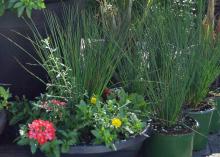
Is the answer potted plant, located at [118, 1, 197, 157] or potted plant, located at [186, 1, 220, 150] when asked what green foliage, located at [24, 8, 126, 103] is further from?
potted plant, located at [186, 1, 220, 150]

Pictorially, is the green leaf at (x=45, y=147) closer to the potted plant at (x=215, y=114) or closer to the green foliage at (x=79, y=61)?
the green foliage at (x=79, y=61)

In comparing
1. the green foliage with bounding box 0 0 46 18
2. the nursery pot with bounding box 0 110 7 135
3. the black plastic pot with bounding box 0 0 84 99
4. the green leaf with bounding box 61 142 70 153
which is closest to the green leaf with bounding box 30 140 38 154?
the green leaf with bounding box 61 142 70 153

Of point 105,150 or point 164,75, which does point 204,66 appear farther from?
point 105,150

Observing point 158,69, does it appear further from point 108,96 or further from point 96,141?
point 96,141

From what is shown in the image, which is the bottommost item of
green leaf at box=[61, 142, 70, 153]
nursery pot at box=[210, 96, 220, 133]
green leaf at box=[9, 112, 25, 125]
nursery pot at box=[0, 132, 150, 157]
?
nursery pot at box=[210, 96, 220, 133]

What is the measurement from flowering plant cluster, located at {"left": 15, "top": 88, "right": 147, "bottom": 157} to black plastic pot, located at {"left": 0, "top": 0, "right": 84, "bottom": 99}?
38 cm

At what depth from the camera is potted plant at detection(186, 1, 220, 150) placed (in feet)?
12.0

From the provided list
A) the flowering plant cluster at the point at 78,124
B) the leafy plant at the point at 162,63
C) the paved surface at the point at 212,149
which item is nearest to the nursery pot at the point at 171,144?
the leafy plant at the point at 162,63

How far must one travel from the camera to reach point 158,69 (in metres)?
3.34

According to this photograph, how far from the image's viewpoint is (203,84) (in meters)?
3.78

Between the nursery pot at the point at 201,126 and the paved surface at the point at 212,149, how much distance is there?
45 mm

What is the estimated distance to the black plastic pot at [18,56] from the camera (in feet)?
10.9

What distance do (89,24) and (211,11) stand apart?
1.39 meters

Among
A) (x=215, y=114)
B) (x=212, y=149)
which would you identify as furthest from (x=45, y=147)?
(x=215, y=114)
